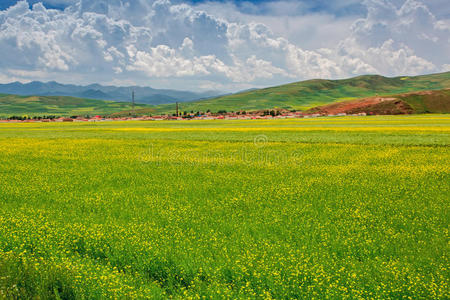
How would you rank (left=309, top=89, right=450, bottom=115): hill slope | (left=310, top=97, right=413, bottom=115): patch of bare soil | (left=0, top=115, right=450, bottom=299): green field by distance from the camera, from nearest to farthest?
1. (left=0, top=115, right=450, bottom=299): green field
2. (left=309, top=89, right=450, bottom=115): hill slope
3. (left=310, top=97, right=413, bottom=115): patch of bare soil

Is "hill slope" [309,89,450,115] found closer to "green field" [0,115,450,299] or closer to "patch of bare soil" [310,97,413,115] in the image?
"patch of bare soil" [310,97,413,115]

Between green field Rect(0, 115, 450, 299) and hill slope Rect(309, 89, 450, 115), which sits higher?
hill slope Rect(309, 89, 450, 115)

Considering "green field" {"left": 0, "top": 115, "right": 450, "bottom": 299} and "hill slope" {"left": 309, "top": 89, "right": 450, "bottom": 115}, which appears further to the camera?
"hill slope" {"left": 309, "top": 89, "right": 450, "bottom": 115}

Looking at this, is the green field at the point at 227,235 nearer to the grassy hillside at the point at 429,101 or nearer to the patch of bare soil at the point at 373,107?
the patch of bare soil at the point at 373,107

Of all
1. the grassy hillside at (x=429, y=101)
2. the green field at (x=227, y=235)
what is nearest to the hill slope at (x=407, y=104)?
the grassy hillside at (x=429, y=101)

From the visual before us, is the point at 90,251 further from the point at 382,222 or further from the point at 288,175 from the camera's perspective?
the point at 288,175

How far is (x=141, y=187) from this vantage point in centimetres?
1547

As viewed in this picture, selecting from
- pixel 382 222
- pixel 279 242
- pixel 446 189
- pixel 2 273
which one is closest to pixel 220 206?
pixel 279 242

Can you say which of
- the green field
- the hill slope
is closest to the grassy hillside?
the hill slope

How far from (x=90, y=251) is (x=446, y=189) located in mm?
15369

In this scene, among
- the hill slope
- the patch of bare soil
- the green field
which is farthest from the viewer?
the patch of bare soil

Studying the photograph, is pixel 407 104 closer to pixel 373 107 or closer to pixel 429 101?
pixel 429 101

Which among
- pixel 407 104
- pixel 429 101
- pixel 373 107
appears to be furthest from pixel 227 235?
pixel 429 101

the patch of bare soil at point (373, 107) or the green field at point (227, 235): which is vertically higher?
the patch of bare soil at point (373, 107)
